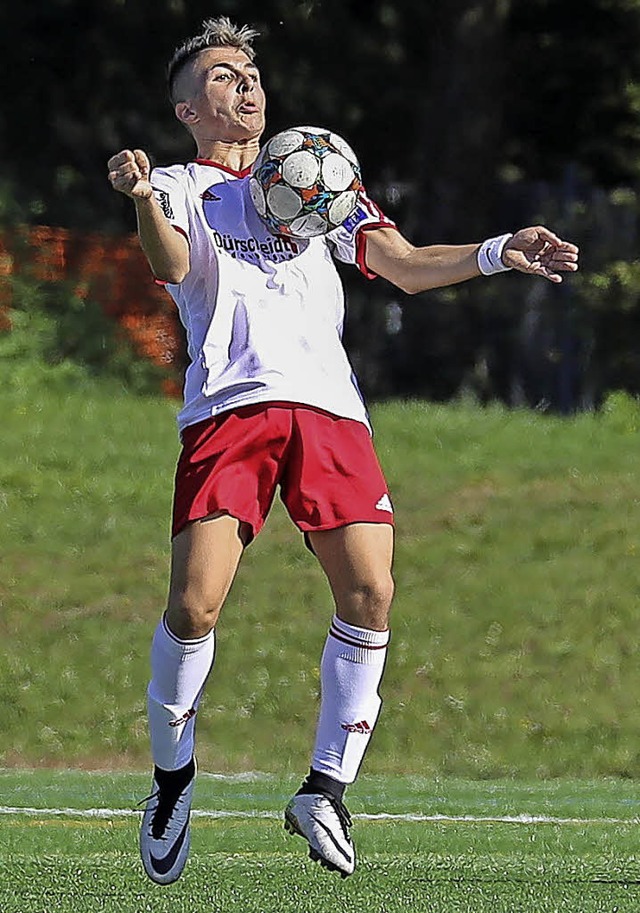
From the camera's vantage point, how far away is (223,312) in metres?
5.68

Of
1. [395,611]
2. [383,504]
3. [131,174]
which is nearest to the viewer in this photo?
A: [131,174]

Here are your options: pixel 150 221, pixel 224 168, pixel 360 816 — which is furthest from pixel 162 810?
pixel 360 816

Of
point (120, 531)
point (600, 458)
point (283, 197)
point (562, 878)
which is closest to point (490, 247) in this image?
point (283, 197)

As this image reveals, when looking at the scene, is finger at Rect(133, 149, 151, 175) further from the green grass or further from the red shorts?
the green grass

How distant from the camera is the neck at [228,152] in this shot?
602cm

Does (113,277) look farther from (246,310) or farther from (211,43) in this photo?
(246,310)

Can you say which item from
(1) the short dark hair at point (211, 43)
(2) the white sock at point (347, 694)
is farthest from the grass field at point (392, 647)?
(1) the short dark hair at point (211, 43)

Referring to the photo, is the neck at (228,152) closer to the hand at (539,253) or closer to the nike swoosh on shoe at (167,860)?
the hand at (539,253)

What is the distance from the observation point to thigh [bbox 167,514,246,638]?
5516 mm

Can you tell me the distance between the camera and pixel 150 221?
5504 millimetres

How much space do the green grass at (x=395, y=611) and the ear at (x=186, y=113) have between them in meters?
6.71

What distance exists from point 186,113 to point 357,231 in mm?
631

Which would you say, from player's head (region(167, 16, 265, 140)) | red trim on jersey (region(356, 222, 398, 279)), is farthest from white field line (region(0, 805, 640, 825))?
player's head (region(167, 16, 265, 140))

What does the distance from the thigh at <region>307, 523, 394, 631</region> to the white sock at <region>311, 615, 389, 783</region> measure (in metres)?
0.07
